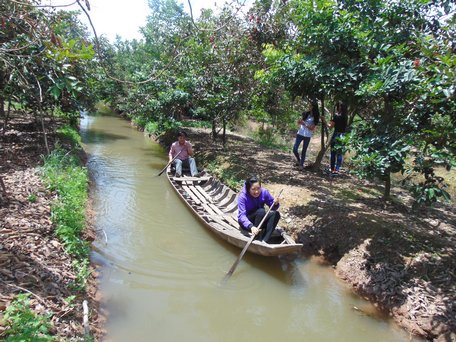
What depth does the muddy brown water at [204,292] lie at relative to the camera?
13.8 ft

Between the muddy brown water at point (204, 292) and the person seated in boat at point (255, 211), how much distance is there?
59 centimetres

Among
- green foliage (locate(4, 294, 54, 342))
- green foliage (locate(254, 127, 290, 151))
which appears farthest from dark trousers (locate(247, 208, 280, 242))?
green foliage (locate(254, 127, 290, 151))

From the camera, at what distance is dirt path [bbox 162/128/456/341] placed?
14.4 ft

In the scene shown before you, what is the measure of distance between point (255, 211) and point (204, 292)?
183cm

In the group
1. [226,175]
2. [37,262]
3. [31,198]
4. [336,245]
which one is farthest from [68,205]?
[226,175]

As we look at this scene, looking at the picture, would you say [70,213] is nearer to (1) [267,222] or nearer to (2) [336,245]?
(1) [267,222]

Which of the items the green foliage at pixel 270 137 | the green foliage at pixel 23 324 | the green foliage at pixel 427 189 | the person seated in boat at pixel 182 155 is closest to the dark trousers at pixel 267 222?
the green foliage at pixel 427 189

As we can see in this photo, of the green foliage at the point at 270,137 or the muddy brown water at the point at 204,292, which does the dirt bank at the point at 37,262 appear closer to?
the muddy brown water at the point at 204,292

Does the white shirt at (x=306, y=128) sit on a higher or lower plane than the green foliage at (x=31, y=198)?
higher

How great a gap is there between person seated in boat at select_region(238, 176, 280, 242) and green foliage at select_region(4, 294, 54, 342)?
333 cm

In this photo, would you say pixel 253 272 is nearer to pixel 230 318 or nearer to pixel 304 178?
pixel 230 318

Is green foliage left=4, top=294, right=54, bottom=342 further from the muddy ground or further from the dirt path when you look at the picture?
the dirt path

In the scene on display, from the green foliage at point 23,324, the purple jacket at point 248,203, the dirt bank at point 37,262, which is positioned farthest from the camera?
the purple jacket at point 248,203

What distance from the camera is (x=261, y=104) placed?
1213cm
